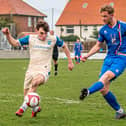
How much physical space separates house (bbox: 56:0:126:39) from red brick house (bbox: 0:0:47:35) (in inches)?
190

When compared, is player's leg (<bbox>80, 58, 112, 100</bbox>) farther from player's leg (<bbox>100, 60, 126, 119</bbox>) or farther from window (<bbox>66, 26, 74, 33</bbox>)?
window (<bbox>66, 26, 74, 33</bbox>)

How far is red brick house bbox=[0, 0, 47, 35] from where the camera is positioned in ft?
317

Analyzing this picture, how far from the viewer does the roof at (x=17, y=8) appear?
9712 centimetres

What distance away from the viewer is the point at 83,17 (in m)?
100

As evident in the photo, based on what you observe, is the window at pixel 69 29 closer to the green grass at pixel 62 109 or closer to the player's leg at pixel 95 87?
the green grass at pixel 62 109

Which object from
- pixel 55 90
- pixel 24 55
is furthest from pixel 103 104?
pixel 24 55

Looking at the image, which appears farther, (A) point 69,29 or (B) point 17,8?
(A) point 69,29

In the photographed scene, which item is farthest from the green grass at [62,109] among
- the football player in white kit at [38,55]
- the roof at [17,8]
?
the roof at [17,8]

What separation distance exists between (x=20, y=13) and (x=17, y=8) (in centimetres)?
188

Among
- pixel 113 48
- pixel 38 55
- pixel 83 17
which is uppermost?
pixel 113 48

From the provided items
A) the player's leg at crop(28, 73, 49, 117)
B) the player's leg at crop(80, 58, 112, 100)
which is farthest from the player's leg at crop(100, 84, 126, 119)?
the player's leg at crop(28, 73, 49, 117)

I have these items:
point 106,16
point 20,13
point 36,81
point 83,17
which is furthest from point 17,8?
point 106,16

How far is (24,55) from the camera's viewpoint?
53.7 meters

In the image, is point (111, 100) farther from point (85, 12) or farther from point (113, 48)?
point (85, 12)
